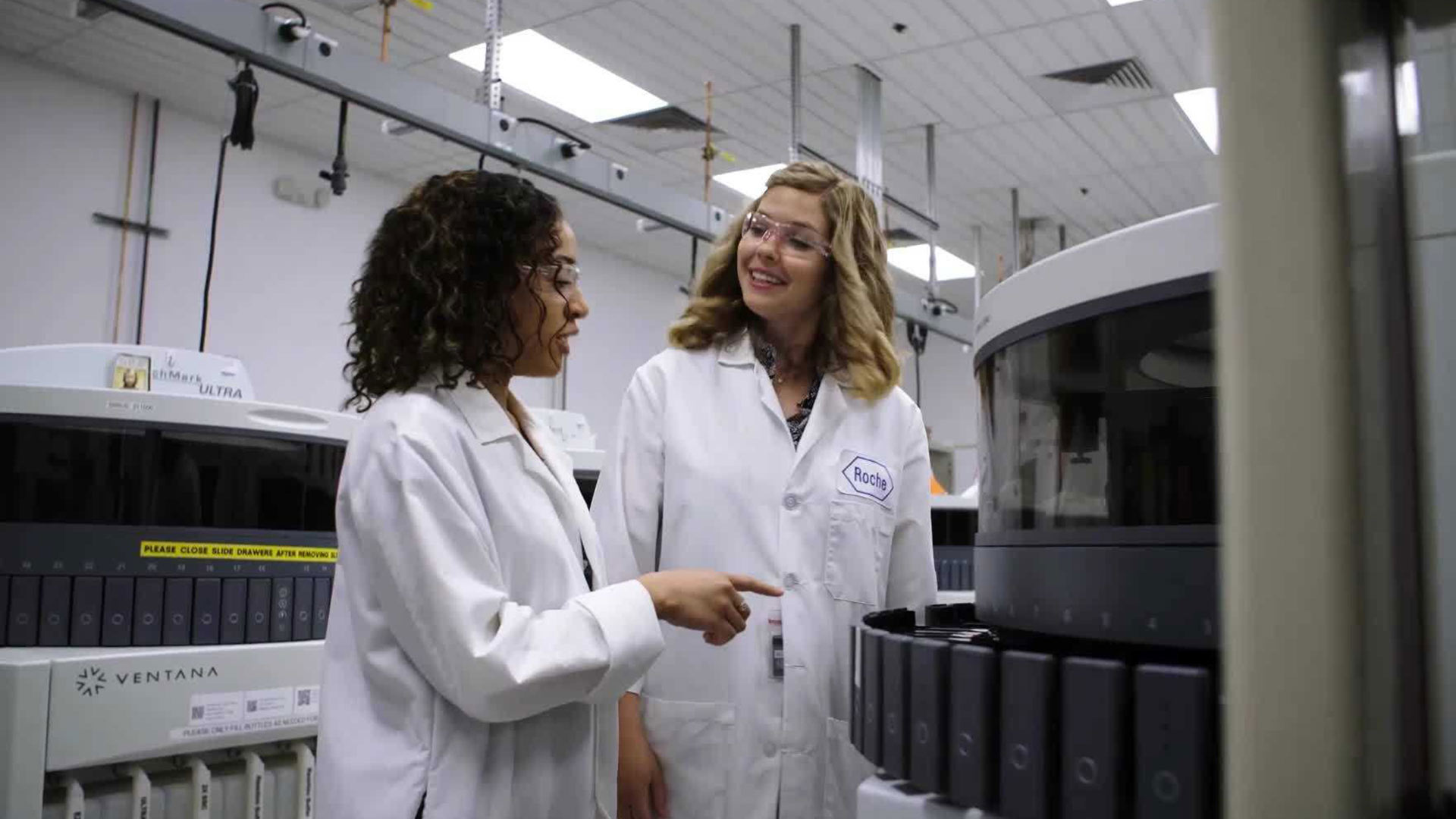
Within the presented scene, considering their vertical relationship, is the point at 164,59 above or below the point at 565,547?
above

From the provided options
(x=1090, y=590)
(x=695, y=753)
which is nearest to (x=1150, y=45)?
(x=695, y=753)

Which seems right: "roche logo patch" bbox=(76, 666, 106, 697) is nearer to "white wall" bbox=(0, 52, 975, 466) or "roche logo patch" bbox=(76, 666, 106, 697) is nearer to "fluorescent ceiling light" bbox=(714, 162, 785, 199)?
"white wall" bbox=(0, 52, 975, 466)

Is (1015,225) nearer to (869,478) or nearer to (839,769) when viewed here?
(869,478)

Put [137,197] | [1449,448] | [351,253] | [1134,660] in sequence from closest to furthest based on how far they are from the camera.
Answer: [1449,448], [1134,660], [137,197], [351,253]

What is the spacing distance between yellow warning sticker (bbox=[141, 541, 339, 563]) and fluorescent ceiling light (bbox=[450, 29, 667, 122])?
2.80 m

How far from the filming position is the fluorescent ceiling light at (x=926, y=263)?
22.2ft

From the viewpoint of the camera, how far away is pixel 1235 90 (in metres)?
0.36

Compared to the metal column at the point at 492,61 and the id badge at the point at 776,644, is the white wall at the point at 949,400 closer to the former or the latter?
the metal column at the point at 492,61

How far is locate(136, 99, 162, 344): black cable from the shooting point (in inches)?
188

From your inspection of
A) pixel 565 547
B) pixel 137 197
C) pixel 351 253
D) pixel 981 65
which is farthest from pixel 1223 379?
pixel 351 253

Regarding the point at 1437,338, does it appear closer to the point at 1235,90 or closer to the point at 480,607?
the point at 1235,90

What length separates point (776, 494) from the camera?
4.17 ft

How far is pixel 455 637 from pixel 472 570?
7 centimetres

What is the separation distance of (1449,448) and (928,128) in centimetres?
460
